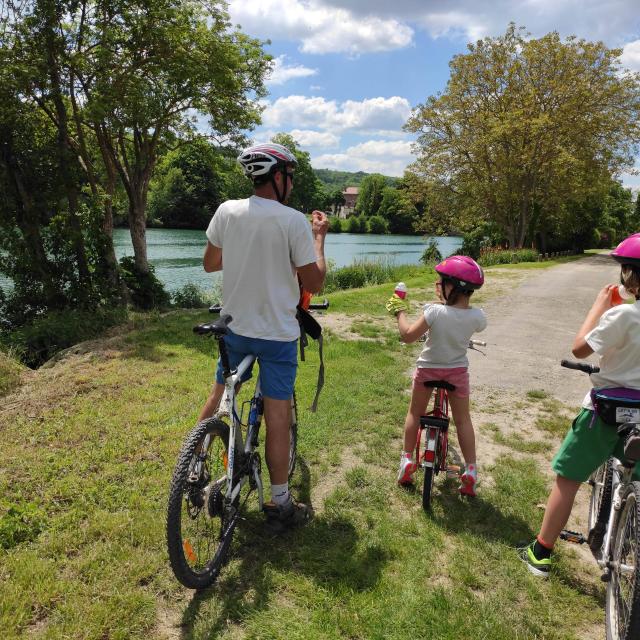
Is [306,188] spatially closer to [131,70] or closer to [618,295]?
[131,70]

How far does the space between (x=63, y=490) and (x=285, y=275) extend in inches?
90.9

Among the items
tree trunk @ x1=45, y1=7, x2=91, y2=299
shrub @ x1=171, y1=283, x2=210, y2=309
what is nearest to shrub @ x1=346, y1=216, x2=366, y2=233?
shrub @ x1=171, y1=283, x2=210, y2=309

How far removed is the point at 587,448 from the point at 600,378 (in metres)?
0.38

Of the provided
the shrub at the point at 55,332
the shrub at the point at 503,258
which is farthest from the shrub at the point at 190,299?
the shrub at the point at 503,258

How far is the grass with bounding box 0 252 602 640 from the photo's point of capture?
2.34 m

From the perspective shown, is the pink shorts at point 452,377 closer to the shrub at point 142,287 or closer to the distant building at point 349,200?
the shrub at point 142,287

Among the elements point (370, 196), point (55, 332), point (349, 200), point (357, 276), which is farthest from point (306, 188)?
point (349, 200)

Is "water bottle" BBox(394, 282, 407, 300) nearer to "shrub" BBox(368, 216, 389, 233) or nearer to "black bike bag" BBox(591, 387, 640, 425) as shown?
"black bike bag" BBox(591, 387, 640, 425)

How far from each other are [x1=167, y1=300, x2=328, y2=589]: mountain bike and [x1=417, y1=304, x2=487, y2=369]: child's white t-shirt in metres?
1.31

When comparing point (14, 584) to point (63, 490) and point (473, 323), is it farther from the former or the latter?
point (473, 323)

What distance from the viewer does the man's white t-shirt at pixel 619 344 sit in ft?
7.45

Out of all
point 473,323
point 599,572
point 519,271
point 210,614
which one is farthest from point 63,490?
point 519,271

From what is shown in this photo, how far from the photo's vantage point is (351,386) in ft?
18.9

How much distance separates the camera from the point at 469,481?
350cm
